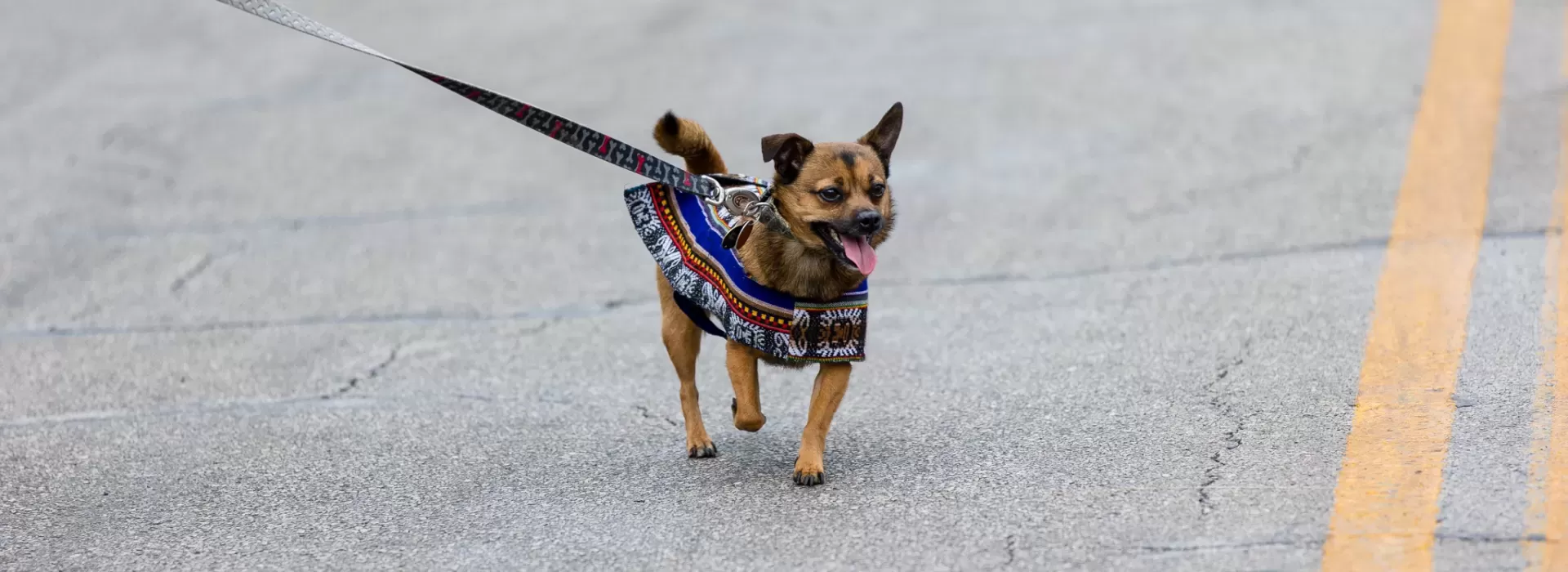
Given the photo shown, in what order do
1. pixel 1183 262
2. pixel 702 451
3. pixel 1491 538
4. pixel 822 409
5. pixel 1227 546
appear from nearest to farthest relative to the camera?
1. pixel 1491 538
2. pixel 1227 546
3. pixel 822 409
4. pixel 702 451
5. pixel 1183 262

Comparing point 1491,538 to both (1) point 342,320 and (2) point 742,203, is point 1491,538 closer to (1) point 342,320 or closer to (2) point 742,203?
(2) point 742,203

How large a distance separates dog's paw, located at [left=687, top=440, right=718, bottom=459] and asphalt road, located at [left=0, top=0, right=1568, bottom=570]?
1.3 inches

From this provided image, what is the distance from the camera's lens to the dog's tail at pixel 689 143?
481 centimetres

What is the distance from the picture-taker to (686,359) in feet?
16.9

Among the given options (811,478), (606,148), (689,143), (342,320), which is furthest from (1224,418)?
(342,320)

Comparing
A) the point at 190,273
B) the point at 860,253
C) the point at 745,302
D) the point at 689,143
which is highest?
the point at 689,143

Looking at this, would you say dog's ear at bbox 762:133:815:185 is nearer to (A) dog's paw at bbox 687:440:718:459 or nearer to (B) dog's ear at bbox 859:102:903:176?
(B) dog's ear at bbox 859:102:903:176

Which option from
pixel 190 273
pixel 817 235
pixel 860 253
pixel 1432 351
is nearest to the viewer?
pixel 860 253

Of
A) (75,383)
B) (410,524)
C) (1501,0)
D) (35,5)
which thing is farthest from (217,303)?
(1501,0)

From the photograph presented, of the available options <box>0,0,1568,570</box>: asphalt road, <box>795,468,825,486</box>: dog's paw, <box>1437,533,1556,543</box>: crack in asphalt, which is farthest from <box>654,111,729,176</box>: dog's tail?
<box>1437,533,1556,543</box>: crack in asphalt

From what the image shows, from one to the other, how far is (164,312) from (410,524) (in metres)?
3.63

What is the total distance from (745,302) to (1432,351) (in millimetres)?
2564

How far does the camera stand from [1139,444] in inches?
187

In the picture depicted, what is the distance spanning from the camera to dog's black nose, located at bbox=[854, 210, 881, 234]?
4.38m
